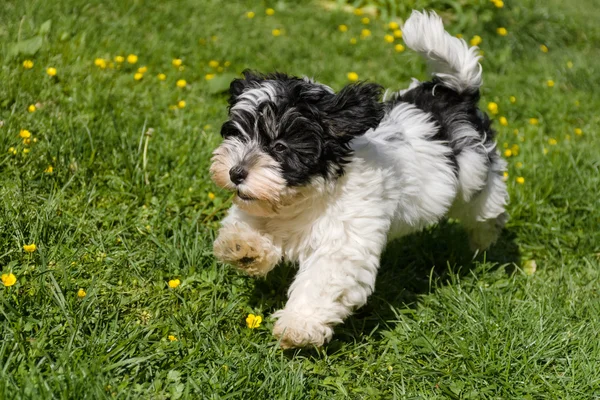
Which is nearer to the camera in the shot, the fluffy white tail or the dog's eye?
the dog's eye

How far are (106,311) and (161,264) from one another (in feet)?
1.78

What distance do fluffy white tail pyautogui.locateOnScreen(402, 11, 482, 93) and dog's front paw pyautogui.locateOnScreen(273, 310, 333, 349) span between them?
1.74m

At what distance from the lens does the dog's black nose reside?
2928mm

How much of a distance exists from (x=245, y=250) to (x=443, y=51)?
173 cm

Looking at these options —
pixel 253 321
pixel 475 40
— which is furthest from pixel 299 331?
pixel 475 40

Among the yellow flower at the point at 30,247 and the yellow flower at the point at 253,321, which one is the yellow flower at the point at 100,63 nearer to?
the yellow flower at the point at 30,247

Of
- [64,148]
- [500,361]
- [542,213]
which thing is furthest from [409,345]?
[64,148]

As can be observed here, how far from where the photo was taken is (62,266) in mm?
3035

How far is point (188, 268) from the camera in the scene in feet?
11.6

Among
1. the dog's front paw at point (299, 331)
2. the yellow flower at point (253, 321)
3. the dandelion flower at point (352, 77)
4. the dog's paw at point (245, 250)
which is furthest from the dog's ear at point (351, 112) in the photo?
the dandelion flower at point (352, 77)

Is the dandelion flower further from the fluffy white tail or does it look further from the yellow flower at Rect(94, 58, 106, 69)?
the yellow flower at Rect(94, 58, 106, 69)

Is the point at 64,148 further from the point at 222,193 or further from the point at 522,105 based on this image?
the point at 522,105

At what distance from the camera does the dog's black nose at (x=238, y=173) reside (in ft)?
9.61

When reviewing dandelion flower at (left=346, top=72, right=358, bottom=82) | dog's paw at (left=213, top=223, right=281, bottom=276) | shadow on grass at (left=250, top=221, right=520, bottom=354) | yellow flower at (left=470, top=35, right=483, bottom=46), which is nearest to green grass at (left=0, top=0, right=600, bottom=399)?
shadow on grass at (left=250, top=221, right=520, bottom=354)
